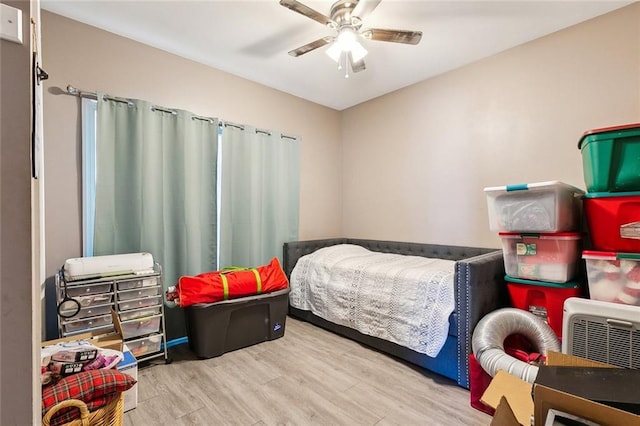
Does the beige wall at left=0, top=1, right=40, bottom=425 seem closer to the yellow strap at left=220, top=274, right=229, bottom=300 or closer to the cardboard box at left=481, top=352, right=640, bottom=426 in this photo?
the cardboard box at left=481, top=352, right=640, bottom=426

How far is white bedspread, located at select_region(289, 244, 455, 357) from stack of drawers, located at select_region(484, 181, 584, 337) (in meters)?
0.42

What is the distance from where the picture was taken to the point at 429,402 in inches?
66.9

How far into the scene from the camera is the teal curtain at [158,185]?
2189 mm

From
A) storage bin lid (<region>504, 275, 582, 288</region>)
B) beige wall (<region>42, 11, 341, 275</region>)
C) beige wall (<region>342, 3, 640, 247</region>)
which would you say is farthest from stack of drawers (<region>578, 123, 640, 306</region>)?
beige wall (<region>42, 11, 341, 275</region>)

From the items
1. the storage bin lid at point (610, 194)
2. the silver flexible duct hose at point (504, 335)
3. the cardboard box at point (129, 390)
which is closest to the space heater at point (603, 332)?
the silver flexible duct hose at point (504, 335)

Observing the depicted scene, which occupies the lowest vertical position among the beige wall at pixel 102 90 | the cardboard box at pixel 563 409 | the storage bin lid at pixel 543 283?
the cardboard box at pixel 563 409

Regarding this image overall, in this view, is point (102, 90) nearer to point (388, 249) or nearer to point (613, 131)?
point (388, 249)

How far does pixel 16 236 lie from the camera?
62 centimetres

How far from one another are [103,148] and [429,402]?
2.76m

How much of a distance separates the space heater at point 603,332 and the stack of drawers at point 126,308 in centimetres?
246

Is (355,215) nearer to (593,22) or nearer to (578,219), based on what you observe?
(578,219)

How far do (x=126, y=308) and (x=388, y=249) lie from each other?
2.54 meters

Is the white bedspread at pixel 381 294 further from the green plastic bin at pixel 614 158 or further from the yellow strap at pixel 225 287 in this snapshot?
the green plastic bin at pixel 614 158

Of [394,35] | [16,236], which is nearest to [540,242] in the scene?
[394,35]
